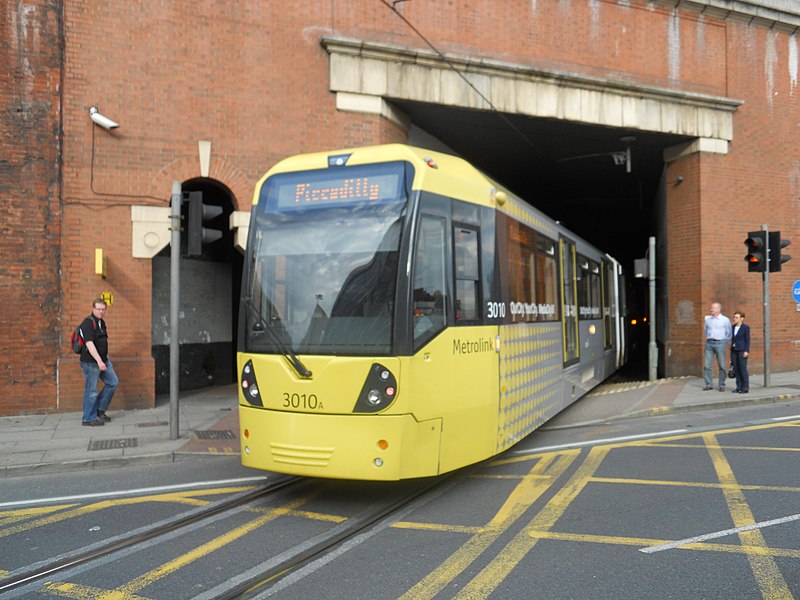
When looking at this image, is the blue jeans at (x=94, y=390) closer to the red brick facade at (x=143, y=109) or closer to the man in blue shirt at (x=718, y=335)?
the red brick facade at (x=143, y=109)

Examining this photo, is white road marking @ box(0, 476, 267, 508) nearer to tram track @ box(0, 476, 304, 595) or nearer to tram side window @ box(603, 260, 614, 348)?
tram track @ box(0, 476, 304, 595)

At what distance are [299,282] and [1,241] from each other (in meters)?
7.44

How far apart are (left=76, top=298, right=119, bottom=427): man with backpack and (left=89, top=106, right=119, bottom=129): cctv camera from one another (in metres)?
3.13

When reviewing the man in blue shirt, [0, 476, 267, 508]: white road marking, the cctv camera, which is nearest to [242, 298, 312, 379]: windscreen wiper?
[0, 476, 267, 508]: white road marking

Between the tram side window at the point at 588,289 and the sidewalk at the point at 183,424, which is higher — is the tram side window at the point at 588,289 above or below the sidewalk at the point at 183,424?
above

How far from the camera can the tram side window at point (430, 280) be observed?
5.44 m

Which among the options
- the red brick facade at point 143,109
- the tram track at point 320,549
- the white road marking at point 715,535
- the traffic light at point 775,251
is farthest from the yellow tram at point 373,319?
the traffic light at point 775,251

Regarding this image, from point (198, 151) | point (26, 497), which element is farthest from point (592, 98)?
point (26, 497)

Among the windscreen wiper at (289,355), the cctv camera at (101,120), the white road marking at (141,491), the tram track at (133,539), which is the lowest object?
the white road marking at (141,491)

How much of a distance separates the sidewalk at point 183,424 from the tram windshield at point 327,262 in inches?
119

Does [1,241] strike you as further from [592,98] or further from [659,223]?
[659,223]

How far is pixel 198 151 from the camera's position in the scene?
11.5 m

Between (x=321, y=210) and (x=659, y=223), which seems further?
(x=659, y=223)

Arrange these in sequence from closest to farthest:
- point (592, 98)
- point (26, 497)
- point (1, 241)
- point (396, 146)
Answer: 1. point (396, 146)
2. point (26, 497)
3. point (1, 241)
4. point (592, 98)
